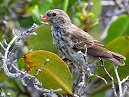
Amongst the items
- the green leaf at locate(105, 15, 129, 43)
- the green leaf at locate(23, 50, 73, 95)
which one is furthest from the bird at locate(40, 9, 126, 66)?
the green leaf at locate(23, 50, 73, 95)

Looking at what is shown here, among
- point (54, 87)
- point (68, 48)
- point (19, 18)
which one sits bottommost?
point (54, 87)

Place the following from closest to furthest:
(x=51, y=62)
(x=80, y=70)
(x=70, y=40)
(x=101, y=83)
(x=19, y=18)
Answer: (x=51, y=62) < (x=80, y=70) < (x=70, y=40) < (x=101, y=83) < (x=19, y=18)

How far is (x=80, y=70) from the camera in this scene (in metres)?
3.75

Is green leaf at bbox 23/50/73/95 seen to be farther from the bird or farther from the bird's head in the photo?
the bird's head

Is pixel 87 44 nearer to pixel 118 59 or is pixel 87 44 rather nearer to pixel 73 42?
pixel 73 42

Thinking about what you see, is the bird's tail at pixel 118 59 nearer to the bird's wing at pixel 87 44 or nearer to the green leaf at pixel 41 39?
the bird's wing at pixel 87 44

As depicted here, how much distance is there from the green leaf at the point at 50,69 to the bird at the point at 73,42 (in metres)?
0.64

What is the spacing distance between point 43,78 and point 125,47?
1039 millimetres

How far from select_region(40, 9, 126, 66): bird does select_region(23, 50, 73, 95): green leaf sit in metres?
0.64

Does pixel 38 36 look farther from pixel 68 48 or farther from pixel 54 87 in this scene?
pixel 54 87

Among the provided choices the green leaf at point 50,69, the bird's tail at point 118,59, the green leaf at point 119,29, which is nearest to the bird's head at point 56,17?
the green leaf at point 119,29

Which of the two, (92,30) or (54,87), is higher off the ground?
(92,30)

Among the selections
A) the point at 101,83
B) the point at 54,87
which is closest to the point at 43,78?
the point at 54,87

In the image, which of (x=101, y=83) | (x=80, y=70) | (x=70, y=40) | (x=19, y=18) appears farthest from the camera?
(x=19, y=18)
